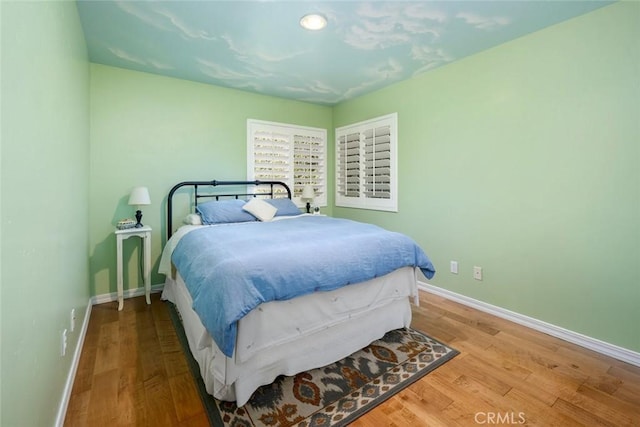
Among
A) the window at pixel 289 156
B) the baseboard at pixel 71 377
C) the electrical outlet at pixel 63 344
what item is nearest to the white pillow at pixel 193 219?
the window at pixel 289 156

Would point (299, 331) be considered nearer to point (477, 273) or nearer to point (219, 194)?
point (477, 273)

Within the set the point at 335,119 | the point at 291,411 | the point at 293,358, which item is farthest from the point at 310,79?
the point at 291,411

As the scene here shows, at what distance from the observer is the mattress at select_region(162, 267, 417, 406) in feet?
5.33

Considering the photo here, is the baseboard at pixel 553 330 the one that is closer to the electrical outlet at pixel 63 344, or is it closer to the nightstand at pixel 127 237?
the nightstand at pixel 127 237

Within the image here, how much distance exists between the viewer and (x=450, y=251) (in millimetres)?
3217

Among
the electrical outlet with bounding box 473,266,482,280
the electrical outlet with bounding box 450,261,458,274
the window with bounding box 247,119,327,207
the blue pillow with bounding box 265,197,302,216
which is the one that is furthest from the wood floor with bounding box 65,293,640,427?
the window with bounding box 247,119,327,207

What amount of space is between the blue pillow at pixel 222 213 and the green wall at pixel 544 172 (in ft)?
6.79

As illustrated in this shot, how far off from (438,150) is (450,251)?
111 cm


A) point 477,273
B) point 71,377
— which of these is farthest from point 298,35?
point 71,377

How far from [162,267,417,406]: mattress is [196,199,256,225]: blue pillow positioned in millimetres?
973

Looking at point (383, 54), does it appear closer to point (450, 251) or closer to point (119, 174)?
point (450, 251)

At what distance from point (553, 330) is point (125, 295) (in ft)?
13.5

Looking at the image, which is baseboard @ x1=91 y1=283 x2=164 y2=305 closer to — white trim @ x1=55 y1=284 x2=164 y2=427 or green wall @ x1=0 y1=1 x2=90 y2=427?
white trim @ x1=55 y1=284 x2=164 y2=427

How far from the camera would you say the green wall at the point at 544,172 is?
6.86 feet
